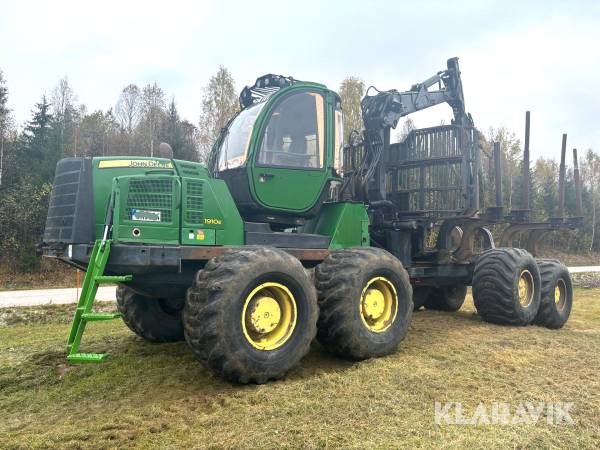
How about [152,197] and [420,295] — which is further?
[420,295]

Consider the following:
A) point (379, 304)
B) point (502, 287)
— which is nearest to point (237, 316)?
point (379, 304)

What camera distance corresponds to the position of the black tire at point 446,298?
9836mm

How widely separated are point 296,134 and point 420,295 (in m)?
4.79

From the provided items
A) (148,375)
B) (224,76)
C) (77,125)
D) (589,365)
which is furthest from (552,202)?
(148,375)

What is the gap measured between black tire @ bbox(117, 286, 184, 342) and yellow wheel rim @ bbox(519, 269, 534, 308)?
5215 millimetres

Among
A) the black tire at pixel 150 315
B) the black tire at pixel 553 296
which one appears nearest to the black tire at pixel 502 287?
the black tire at pixel 553 296

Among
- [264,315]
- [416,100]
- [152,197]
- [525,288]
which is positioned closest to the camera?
[264,315]

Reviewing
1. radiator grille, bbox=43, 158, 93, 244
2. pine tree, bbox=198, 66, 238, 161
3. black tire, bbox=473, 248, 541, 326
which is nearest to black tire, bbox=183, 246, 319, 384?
radiator grille, bbox=43, 158, 93, 244

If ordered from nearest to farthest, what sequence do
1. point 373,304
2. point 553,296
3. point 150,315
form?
point 373,304, point 150,315, point 553,296

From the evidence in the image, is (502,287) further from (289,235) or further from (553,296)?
(289,235)

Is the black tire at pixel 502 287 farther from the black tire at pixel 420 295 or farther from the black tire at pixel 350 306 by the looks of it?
the black tire at pixel 350 306

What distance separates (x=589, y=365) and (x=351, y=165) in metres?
4.84

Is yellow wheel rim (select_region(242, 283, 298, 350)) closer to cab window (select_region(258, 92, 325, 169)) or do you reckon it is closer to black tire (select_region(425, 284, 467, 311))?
cab window (select_region(258, 92, 325, 169))

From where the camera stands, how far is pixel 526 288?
833 cm
